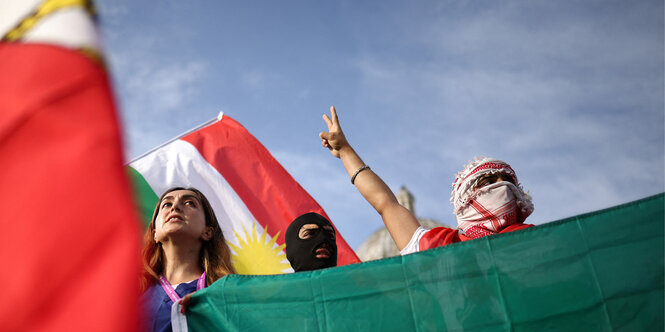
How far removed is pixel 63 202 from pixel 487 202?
2323mm

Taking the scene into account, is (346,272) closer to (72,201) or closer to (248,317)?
(248,317)

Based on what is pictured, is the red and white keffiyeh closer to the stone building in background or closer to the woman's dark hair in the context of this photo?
the woman's dark hair

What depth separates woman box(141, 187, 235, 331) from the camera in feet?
10.4

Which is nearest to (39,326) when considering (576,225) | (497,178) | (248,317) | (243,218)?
(248,317)

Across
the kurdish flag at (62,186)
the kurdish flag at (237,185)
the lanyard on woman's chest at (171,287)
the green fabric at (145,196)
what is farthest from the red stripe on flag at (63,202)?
the green fabric at (145,196)

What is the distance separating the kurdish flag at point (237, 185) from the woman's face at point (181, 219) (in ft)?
4.85

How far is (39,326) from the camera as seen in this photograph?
1040mm

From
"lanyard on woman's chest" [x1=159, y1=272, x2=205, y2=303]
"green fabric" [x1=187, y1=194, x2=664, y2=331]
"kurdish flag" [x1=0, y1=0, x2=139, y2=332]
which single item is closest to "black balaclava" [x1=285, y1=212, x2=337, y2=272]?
"lanyard on woman's chest" [x1=159, y1=272, x2=205, y2=303]

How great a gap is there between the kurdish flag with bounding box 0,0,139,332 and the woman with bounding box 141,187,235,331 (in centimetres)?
195

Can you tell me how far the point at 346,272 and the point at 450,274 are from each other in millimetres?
458

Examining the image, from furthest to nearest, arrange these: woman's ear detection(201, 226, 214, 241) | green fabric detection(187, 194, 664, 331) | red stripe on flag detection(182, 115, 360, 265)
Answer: red stripe on flag detection(182, 115, 360, 265)
woman's ear detection(201, 226, 214, 241)
green fabric detection(187, 194, 664, 331)

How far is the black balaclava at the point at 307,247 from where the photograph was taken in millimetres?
3523

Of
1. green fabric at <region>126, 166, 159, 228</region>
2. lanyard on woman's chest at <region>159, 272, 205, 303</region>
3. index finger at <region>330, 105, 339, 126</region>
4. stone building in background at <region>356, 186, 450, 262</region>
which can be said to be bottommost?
lanyard on woman's chest at <region>159, 272, 205, 303</region>

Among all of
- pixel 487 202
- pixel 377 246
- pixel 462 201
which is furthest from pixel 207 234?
pixel 377 246
